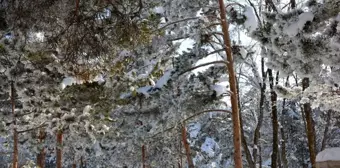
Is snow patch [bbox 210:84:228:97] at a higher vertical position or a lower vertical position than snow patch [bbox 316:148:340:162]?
higher

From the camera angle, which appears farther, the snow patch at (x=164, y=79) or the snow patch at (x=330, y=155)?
the snow patch at (x=330, y=155)

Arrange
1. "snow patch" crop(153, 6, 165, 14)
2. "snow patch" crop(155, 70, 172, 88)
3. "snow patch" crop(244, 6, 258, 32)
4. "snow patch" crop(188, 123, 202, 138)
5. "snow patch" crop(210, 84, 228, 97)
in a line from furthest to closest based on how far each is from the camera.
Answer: "snow patch" crop(188, 123, 202, 138) < "snow patch" crop(153, 6, 165, 14) < "snow patch" crop(155, 70, 172, 88) < "snow patch" crop(210, 84, 228, 97) < "snow patch" crop(244, 6, 258, 32)

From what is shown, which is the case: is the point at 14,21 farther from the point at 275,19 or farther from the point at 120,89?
the point at 120,89

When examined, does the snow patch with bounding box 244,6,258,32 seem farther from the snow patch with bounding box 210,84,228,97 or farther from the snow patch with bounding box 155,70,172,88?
the snow patch with bounding box 155,70,172,88

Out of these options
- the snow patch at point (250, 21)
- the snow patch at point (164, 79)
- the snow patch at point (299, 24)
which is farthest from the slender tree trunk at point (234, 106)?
the snow patch at point (299, 24)

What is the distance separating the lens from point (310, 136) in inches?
423

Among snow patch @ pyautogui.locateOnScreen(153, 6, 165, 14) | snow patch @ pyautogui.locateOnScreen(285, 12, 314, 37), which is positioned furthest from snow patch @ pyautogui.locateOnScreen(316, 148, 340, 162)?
snow patch @ pyautogui.locateOnScreen(285, 12, 314, 37)

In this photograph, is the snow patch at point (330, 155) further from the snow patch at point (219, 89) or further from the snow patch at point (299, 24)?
the snow patch at point (299, 24)

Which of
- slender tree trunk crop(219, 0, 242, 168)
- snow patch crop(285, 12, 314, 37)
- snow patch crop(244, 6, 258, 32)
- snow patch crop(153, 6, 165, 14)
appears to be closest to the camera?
snow patch crop(285, 12, 314, 37)

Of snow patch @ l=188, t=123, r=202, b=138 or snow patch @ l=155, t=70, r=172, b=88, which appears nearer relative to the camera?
snow patch @ l=155, t=70, r=172, b=88

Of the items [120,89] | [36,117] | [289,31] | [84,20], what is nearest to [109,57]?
[84,20]

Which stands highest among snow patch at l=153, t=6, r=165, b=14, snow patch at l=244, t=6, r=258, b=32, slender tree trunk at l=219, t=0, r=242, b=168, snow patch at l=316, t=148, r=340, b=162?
snow patch at l=153, t=6, r=165, b=14

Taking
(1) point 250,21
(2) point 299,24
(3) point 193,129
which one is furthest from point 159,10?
(3) point 193,129

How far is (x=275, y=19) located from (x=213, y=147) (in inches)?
865
